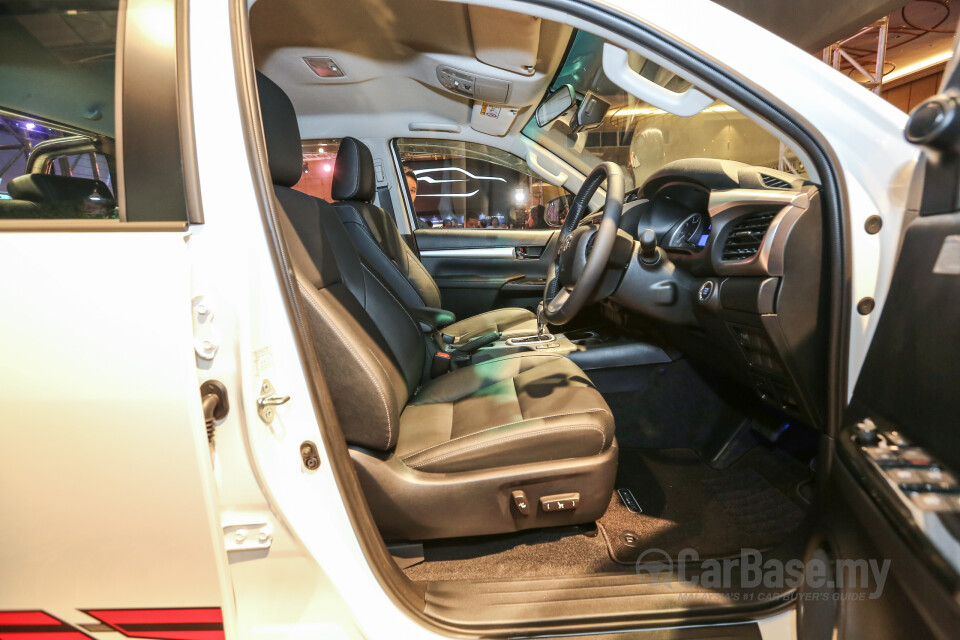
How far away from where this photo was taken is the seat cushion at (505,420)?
120 cm

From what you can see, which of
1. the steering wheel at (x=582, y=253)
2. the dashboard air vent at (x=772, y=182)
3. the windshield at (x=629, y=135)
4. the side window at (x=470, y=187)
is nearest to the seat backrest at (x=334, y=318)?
the steering wheel at (x=582, y=253)

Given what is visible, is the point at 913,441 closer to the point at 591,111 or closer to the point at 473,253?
the point at 591,111

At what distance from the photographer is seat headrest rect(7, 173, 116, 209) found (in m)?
0.82

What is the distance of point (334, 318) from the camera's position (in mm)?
1120

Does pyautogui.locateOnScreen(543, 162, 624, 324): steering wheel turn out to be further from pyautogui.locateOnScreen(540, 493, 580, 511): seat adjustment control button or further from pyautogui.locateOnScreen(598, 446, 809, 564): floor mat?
pyautogui.locateOnScreen(598, 446, 809, 564): floor mat

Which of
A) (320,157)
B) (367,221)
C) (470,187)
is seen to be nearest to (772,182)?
(367,221)

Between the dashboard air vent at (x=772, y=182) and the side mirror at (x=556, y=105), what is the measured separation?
1541 millimetres

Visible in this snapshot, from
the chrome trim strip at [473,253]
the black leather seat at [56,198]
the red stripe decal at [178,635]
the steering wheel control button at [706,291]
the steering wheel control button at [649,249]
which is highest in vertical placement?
the black leather seat at [56,198]

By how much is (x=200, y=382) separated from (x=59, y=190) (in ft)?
1.27

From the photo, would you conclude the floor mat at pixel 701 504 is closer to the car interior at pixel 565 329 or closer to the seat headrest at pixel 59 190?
the car interior at pixel 565 329

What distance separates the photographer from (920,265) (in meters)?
0.81

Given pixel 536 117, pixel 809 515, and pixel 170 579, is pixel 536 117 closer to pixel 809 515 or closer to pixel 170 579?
pixel 809 515

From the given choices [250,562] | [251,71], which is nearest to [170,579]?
[250,562]

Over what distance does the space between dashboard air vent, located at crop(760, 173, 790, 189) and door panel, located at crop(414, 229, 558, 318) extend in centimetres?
183
